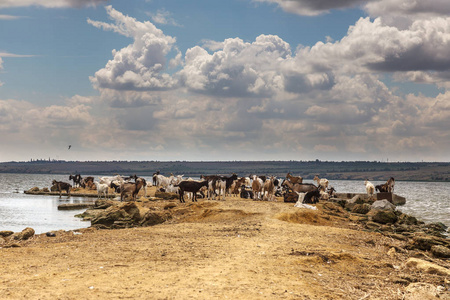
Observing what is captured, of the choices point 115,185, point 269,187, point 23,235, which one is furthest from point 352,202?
point 23,235

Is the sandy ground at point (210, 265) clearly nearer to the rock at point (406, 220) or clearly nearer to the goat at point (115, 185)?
the rock at point (406, 220)

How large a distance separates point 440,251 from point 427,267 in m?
5.25

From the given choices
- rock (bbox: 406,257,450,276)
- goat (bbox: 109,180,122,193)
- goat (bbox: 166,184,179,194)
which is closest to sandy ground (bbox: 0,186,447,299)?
rock (bbox: 406,257,450,276)

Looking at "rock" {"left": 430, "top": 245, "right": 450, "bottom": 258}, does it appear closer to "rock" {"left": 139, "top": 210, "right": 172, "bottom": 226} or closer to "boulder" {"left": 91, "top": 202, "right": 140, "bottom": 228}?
"rock" {"left": 139, "top": 210, "right": 172, "bottom": 226}

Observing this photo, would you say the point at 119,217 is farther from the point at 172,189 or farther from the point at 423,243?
the point at 172,189

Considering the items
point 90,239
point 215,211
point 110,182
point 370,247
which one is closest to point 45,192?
point 110,182

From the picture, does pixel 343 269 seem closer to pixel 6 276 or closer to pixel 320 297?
pixel 320 297

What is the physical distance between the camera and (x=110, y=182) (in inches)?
2459

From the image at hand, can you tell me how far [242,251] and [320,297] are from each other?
205 inches

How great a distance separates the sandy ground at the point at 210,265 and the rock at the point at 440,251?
4.85ft

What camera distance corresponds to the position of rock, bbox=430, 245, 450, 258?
65.1 ft

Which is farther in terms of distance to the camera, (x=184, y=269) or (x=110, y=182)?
(x=110, y=182)

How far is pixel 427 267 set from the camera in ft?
50.1

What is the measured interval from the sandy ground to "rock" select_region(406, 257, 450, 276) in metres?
0.49
